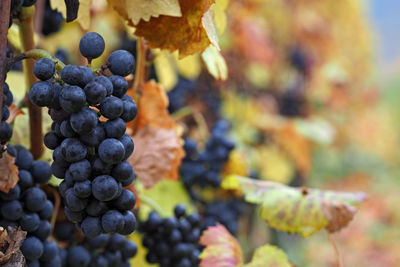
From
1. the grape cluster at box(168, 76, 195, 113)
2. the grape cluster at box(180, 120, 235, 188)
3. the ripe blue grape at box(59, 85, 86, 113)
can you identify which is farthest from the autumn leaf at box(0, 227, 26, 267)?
the grape cluster at box(168, 76, 195, 113)

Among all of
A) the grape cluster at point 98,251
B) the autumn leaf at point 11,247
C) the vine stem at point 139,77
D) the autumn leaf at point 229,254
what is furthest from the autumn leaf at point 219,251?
the autumn leaf at point 11,247

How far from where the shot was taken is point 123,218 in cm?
51

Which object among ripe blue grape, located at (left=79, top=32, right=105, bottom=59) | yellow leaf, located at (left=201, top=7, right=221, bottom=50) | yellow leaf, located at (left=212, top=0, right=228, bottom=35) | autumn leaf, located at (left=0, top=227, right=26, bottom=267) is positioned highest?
yellow leaf, located at (left=212, top=0, right=228, bottom=35)

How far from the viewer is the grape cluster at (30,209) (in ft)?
1.96

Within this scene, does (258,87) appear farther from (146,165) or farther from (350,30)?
(146,165)

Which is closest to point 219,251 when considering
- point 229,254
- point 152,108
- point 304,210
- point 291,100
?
point 229,254

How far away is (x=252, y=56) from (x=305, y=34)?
872 mm

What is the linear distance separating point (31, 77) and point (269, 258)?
0.49 metres

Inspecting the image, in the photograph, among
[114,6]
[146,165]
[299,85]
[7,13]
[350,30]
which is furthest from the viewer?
[350,30]

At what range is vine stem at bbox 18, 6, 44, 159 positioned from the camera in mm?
625

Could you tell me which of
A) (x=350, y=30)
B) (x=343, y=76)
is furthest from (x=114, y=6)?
(x=350, y=30)

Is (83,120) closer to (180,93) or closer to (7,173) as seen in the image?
(7,173)

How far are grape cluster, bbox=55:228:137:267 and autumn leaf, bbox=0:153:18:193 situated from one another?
6.9 inches

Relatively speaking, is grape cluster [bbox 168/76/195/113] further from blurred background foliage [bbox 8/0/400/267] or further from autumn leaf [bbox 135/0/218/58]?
autumn leaf [bbox 135/0/218/58]
